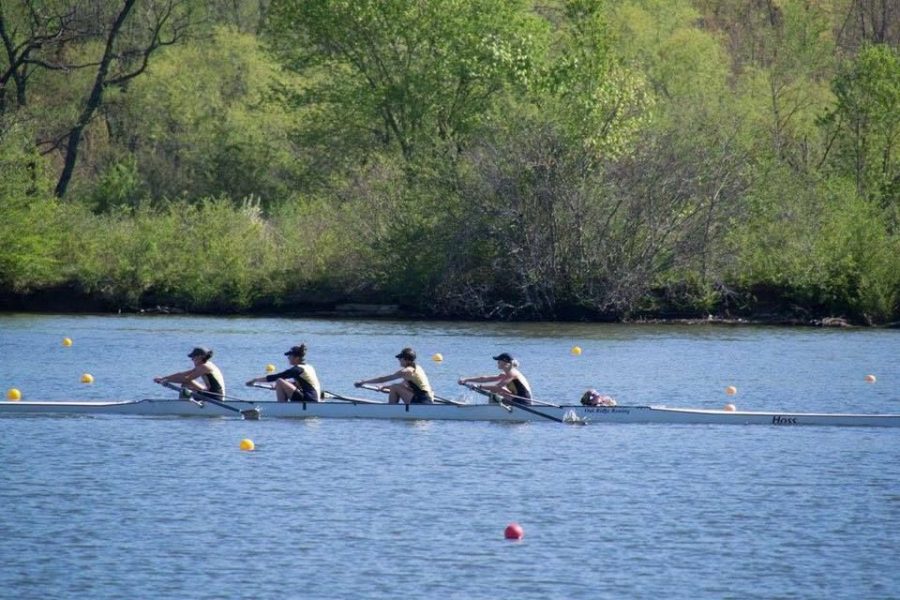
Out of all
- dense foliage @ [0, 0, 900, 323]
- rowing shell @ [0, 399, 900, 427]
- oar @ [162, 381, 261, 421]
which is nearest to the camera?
rowing shell @ [0, 399, 900, 427]

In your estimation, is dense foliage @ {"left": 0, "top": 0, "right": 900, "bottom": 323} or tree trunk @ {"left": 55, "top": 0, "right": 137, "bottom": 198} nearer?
dense foliage @ {"left": 0, "top": 0, "right": 900, "bottom": 323}

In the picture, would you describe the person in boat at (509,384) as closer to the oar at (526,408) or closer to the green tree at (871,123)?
the oar at (526,408)

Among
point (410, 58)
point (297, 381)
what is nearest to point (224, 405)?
point (297, 381)

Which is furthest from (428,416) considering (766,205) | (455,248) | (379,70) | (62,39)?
(62,39)

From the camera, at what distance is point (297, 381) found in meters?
23.4

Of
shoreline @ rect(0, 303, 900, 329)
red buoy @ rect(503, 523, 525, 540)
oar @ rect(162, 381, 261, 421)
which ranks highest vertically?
shoreline @ rect(0, 303, 900, 329)

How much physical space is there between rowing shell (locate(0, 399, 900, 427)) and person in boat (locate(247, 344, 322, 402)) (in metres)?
0.16

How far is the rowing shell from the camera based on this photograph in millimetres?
22906

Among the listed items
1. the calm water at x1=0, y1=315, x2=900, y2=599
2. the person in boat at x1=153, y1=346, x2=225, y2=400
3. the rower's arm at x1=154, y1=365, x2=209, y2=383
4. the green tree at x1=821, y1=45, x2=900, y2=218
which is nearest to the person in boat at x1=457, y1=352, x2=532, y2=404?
the calm water at x1=0, y1=315, x2=900, y2=599

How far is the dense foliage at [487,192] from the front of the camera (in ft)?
140

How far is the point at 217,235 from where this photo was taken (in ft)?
152

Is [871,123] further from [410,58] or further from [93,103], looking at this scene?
[93,103]

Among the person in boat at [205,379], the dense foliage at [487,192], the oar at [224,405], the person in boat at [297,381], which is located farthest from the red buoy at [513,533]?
the dense foliage at [487,192]

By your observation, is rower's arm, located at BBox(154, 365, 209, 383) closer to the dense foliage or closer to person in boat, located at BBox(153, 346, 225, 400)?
person in boat, located at BBox(153, 346, 225, 400)
